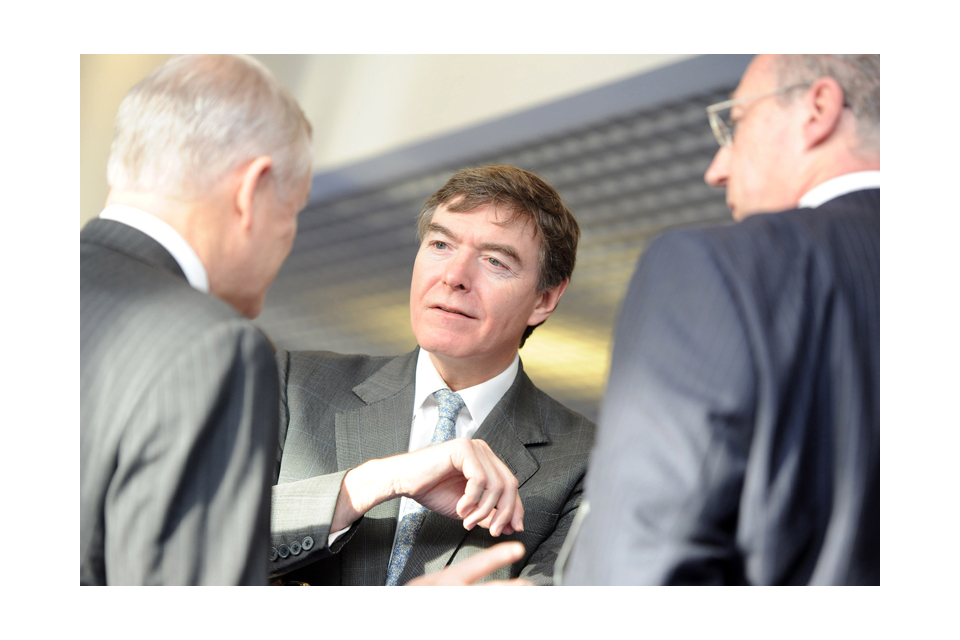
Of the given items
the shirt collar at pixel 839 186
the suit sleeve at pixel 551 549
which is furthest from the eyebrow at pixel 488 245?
the shirt collar at pixel 839 186

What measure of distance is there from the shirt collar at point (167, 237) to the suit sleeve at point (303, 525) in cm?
65

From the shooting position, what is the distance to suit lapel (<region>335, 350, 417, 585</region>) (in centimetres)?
205

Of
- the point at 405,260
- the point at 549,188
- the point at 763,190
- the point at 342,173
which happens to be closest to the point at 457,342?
the point at 549,188

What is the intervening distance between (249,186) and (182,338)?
1.06ft

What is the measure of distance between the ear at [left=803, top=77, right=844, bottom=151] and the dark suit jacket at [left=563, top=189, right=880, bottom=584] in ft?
0.67

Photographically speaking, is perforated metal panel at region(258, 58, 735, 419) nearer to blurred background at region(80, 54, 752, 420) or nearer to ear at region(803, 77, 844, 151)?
blurred background at region(80, 54, 752, 420)

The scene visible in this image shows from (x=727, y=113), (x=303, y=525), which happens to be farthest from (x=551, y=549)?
(x=727, y=113)

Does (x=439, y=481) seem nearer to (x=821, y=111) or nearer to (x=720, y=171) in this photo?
(x=720, y=171)

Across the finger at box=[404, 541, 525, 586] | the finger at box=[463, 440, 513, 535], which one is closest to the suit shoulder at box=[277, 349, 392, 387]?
the finger at box=[463, 440, 513, 535]

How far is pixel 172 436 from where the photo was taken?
1179mm

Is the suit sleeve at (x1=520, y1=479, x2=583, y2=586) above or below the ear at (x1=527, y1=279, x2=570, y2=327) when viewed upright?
below

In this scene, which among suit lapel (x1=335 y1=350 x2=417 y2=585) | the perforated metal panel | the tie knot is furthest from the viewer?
the perforated metal panel

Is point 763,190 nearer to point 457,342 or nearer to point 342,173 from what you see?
point 457,342

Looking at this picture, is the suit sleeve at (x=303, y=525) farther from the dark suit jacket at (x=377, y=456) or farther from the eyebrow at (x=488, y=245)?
the eyebrow at (x=488, y=245)
